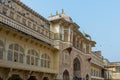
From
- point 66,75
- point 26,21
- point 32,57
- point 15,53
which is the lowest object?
point 66,75

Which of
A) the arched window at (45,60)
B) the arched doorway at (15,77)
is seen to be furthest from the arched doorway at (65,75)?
the arched doorway at (15,77)

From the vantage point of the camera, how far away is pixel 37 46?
95.9ft

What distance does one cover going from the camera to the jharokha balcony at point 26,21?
24734mm

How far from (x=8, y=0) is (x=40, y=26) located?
7099mm

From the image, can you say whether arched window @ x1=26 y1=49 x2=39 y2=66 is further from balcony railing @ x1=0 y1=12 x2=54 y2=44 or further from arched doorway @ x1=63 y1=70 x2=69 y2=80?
arched doorway @ x1=63 y1=70 x2=69 y2=80

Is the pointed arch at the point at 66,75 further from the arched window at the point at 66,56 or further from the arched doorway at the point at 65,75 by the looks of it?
the arched window at the point at 66,56

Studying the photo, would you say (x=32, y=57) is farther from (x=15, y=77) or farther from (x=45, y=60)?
(x=15, y=77)

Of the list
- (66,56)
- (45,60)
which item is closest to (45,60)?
(45,60)

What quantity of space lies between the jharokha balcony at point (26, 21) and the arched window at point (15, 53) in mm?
1961

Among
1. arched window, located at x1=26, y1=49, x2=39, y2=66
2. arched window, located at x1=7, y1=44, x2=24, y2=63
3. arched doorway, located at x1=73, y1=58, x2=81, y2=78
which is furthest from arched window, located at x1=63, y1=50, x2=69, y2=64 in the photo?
arched window, located at x1=7, y1=44, x2=24, y2=63

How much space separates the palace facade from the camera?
77.4ft

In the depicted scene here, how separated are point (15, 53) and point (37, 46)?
457cm

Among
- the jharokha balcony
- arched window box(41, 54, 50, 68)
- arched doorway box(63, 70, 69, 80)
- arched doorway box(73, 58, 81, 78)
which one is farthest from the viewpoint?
arched doorway box(73, 58, 81, 78)

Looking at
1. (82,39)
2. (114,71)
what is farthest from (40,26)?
(114,71)
